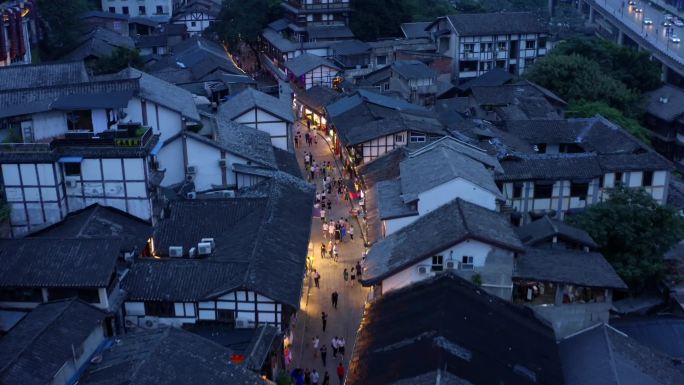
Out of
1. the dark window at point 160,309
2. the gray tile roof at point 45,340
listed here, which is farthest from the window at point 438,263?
the gray tile roof at point 45,340

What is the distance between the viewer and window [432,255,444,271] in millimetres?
29234

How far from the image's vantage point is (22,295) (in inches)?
1054

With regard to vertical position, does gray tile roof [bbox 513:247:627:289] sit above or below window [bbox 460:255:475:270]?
below

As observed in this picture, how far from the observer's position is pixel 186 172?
39656 mm

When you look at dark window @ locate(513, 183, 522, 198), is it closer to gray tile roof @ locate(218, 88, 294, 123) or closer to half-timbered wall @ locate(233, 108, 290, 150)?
gray tile roof @ locate(218, 88, 294, 123)

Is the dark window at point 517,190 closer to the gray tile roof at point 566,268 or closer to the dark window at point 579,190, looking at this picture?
the dark window at point 579,190

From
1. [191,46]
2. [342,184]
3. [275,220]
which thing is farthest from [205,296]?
[191,46]

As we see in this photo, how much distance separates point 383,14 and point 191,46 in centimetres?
2053

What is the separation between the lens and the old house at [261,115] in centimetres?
4678

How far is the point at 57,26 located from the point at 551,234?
51.8 metres

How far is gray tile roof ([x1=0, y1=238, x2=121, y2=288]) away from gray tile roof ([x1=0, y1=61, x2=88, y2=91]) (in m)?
20.2

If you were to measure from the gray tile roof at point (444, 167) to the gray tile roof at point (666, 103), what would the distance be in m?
28.2

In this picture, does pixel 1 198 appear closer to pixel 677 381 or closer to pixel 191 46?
pixel 677 381

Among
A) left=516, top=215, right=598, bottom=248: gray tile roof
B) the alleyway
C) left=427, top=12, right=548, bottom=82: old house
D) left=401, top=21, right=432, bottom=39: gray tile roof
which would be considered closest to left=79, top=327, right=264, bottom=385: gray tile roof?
the alleyway
